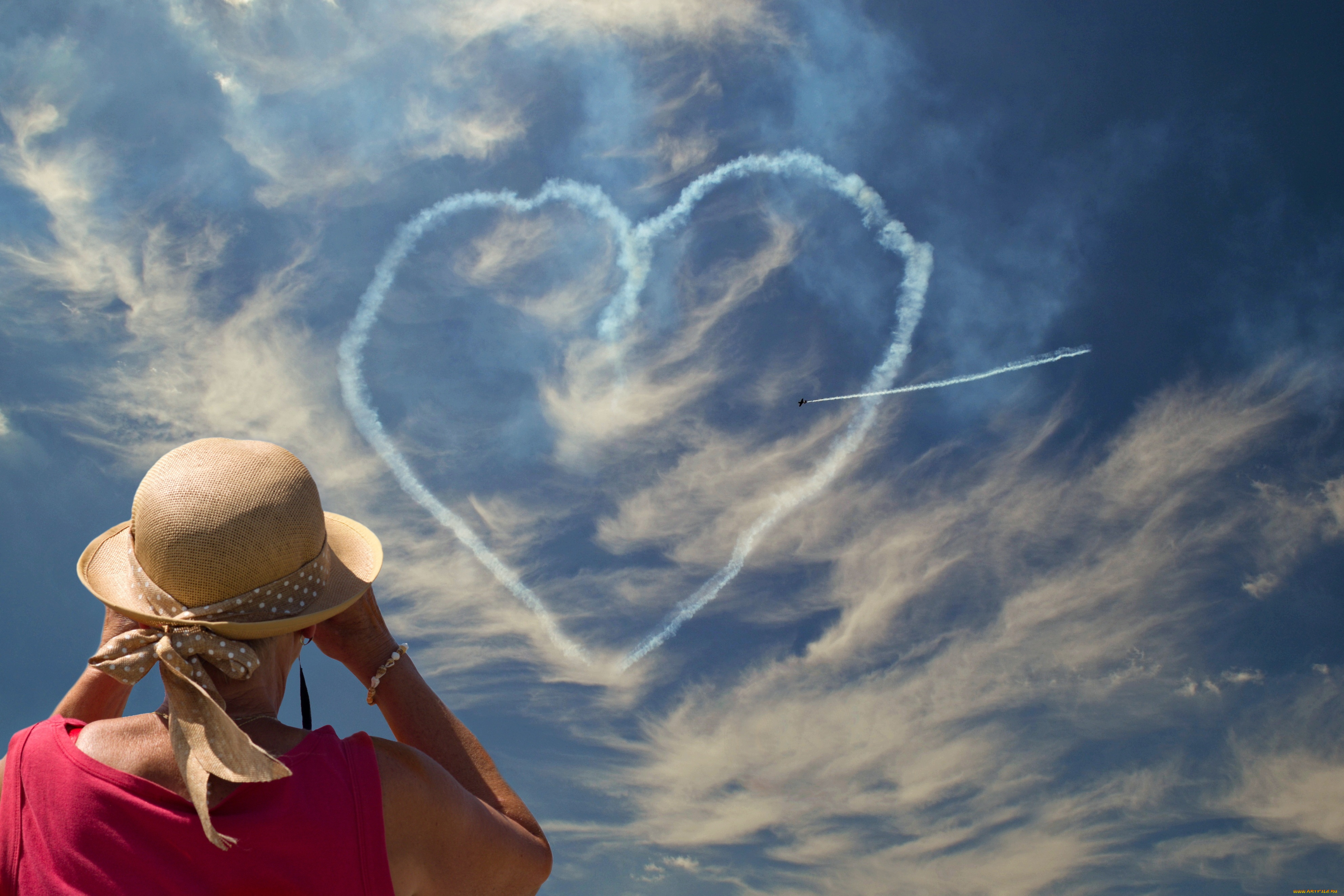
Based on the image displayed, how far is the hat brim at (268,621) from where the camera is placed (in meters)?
5.06

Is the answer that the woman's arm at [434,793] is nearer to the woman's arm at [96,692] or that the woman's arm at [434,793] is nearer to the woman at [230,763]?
the woman at [230,763]

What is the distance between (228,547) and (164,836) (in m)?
1.53

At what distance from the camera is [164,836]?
4652 mm

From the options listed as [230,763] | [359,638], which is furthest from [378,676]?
[230,763]

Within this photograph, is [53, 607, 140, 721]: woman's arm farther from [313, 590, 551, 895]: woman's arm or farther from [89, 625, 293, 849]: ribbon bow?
[313, 590, 551, 895]: woman's arm

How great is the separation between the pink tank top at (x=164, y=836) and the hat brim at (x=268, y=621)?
783 millimetres

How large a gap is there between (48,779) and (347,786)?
1.55m

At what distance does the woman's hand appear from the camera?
5.85m

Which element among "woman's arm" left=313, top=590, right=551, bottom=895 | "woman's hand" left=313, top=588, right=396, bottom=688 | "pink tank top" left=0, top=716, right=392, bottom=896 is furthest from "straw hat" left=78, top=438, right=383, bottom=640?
"pink tank top" left=0, top=716, right=392, bottom=896

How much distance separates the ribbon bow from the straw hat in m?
0.12

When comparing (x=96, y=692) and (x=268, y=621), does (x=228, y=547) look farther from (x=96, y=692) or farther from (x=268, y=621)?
(x=96, y=692)

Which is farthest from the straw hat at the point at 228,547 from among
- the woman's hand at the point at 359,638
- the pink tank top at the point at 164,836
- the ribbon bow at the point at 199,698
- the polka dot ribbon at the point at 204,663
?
the pink tank top at the point at 164,836

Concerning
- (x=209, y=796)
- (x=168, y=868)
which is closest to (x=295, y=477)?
(x=209, y=796)

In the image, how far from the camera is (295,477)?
5.26 m
